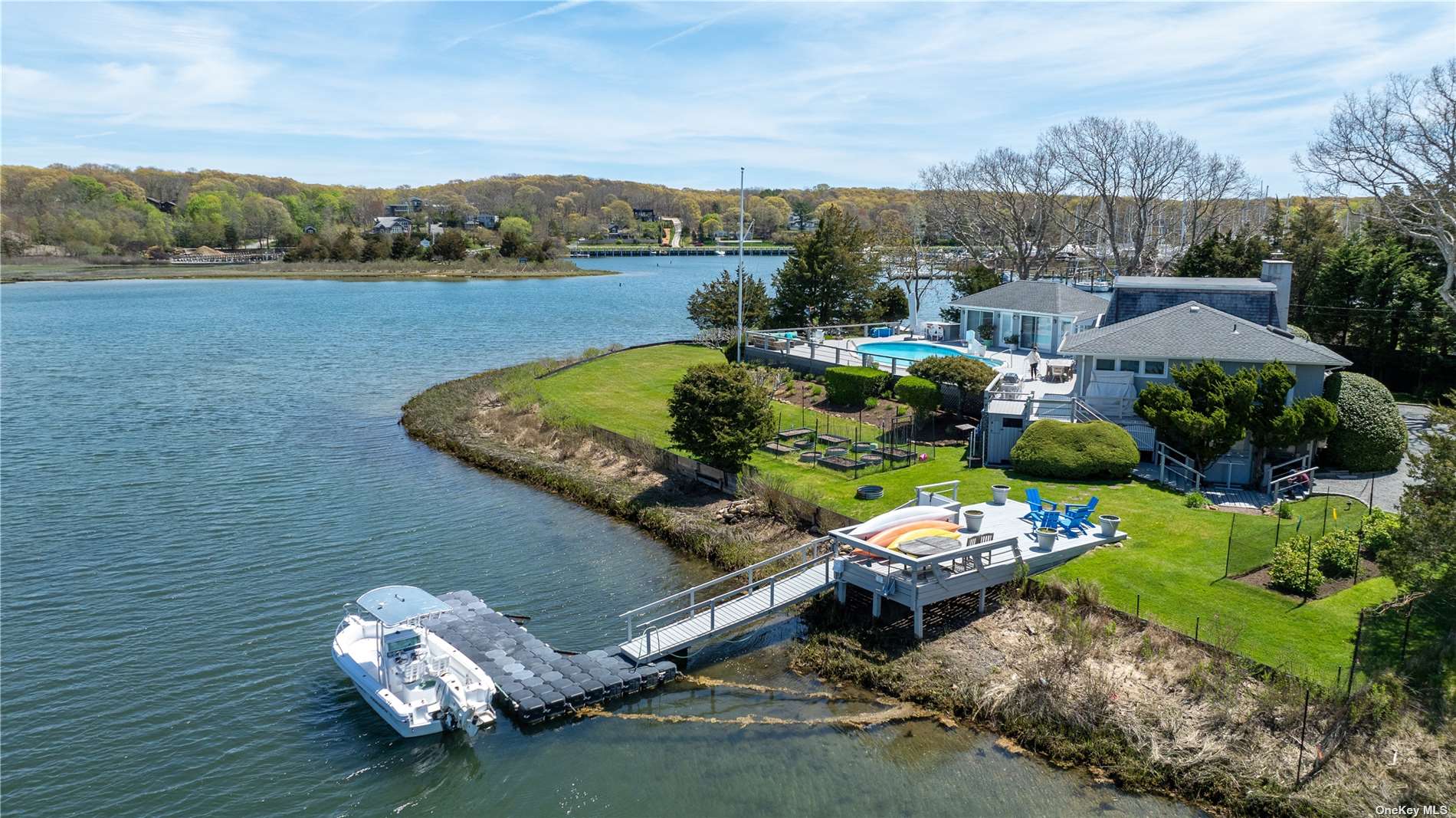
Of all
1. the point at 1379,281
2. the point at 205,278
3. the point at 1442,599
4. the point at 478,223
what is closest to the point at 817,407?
the point at 1442,599

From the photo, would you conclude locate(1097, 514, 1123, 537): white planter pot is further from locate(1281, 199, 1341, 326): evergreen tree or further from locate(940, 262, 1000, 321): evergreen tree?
locate(940, 262, 1000, 321): evergreen tree

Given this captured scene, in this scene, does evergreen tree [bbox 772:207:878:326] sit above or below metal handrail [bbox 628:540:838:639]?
above

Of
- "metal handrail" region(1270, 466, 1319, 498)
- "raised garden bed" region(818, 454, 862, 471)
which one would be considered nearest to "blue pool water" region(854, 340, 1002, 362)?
"raised garden bed" region(818, 454, 862, 471)

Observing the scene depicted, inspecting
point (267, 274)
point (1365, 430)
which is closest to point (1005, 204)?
point (1365, 430)

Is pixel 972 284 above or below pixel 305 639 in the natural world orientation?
above

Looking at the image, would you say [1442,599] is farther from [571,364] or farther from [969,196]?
[969,196]

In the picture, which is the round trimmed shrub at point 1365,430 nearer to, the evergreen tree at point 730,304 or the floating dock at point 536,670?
the floating dock at point 536,670

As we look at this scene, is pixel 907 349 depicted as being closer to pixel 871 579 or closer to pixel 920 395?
pixel 920 395
